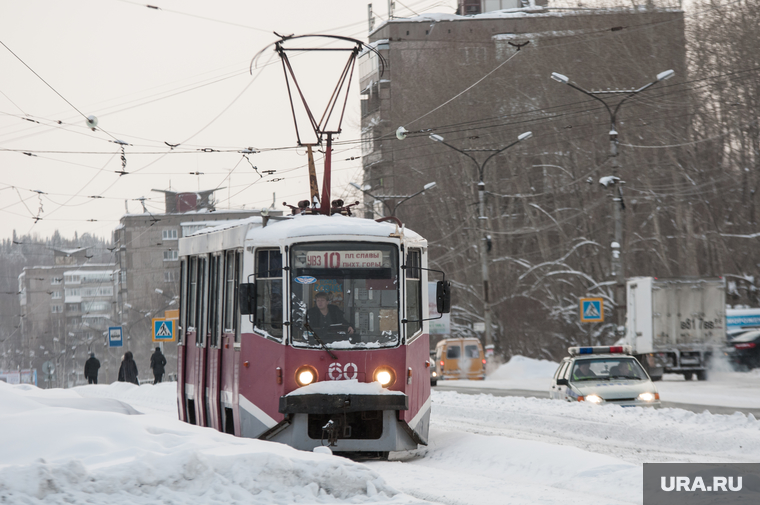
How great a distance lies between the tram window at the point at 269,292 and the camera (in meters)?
12.4

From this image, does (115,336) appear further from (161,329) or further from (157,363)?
(161,329)

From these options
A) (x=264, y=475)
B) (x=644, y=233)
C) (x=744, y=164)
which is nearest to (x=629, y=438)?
(x=264, y=475)

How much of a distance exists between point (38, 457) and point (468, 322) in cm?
4746

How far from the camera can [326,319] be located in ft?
40.3

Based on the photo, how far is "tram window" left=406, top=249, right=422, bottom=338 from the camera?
12648 mm

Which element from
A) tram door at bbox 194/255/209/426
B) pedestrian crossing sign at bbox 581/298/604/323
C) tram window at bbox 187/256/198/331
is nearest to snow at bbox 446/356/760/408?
pedestrian crossing sign at bbox 581/298/604/323

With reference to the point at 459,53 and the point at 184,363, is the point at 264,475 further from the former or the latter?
the point at 459,53

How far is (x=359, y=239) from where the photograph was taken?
491 inches

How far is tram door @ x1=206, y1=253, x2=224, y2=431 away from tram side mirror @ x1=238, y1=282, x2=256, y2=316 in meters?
1.71

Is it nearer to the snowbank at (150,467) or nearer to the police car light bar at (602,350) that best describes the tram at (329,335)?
the snowbank at (150,467)

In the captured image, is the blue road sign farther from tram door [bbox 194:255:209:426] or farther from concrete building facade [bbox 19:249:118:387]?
concrete building facade [bbox 19:249:118:387]


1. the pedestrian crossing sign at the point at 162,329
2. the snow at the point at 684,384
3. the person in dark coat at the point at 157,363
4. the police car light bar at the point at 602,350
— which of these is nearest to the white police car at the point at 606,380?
the police car light bar at the point at 602,350

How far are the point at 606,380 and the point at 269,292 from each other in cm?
838

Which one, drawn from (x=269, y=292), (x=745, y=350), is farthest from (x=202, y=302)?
(x=745, y=350)
